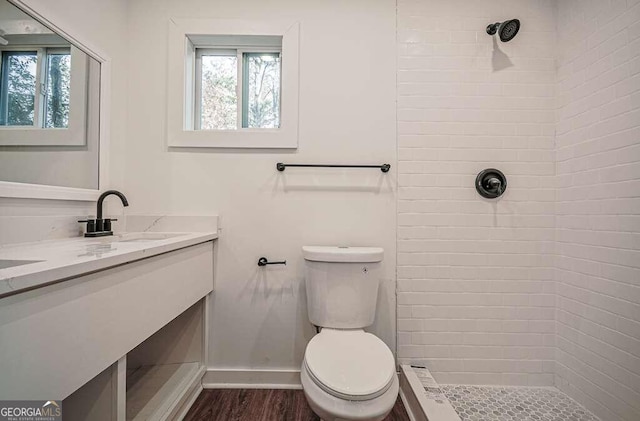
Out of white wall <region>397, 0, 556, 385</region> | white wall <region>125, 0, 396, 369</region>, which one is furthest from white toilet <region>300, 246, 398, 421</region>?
white wall <region>397, 0, 556, 385</region>

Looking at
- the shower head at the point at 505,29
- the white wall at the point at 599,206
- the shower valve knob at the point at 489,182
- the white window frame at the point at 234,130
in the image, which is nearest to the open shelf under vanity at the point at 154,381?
the white window frame at the point at 234,130

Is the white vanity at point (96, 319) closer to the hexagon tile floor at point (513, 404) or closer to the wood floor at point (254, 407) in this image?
the wood floor at point (254, 407)

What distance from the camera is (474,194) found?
1.51 m

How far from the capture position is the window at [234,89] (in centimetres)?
165

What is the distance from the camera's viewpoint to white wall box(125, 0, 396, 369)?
1518mm

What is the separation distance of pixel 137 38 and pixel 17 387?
1743 millimetres

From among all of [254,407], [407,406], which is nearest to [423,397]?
[407,406]

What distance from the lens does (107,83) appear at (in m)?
1.41

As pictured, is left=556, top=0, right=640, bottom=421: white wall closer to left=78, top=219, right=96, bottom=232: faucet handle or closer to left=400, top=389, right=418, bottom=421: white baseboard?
left=400, top=389, right=418, bottom=421: white baseboard

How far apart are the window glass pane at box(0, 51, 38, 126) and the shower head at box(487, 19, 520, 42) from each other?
2.17m

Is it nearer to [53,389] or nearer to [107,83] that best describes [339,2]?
[107,83]

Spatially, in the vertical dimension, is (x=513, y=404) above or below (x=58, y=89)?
below

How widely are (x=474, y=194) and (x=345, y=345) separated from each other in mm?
1097

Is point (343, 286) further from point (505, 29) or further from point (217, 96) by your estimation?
point (505, 29)
